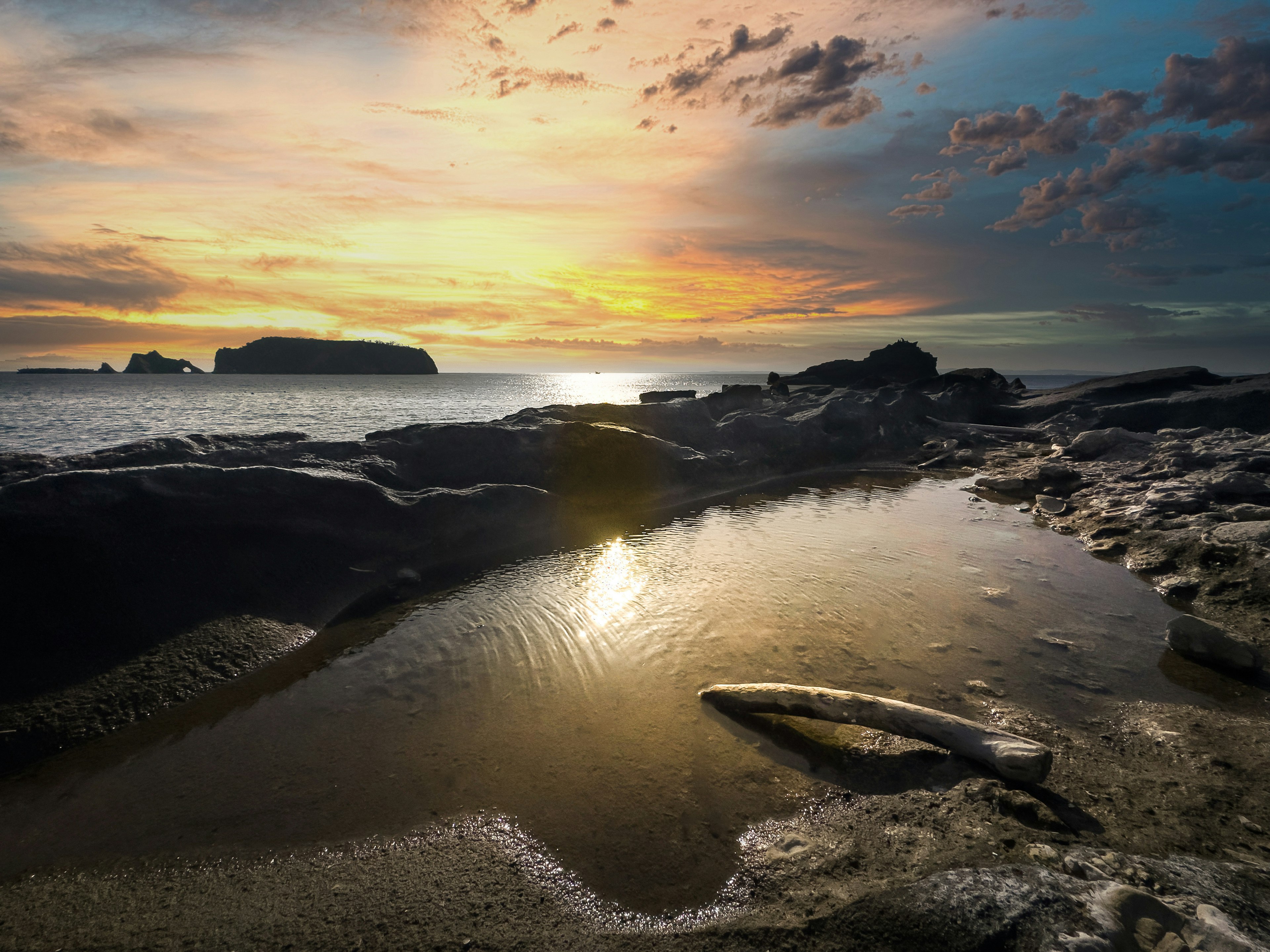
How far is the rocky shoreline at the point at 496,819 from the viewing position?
12.0 ft

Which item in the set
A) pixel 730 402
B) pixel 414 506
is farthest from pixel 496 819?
pixel 730 402

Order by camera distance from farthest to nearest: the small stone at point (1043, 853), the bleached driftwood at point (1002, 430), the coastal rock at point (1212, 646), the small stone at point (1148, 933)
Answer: the bleached driftwood at point (1002, 430) < the coastal rock at point (1212, 646) < the small stone at point (1043, 853) < the small stone at point (1148, 933)

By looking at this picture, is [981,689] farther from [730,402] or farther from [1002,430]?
[730,402]

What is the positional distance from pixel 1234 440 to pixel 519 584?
80.7 feet

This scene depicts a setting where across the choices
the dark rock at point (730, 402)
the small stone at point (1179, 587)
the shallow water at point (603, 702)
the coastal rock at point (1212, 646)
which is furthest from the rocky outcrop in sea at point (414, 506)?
the dark rock at point (730, 402)

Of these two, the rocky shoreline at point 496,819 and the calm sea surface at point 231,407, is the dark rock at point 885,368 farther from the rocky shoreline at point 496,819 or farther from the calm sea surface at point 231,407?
the rocky shoreline at point 496,819

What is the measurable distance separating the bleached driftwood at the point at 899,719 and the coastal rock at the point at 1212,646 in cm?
368

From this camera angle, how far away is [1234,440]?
18984mm

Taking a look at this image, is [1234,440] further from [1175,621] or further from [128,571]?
[128,571]

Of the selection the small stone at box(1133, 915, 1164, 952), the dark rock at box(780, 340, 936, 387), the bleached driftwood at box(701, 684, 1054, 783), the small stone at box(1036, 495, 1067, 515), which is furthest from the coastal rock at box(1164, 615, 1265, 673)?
the dark rock at box(780, 340, 936, 387)

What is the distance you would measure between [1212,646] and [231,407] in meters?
90.4

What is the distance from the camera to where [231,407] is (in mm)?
73000

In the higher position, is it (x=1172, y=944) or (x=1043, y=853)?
(x=1172, y=944)

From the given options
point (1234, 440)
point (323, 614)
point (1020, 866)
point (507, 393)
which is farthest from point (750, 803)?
point (507, 393)
